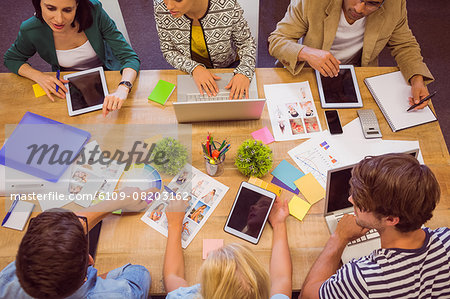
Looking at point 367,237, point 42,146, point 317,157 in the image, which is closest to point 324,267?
point 367,237

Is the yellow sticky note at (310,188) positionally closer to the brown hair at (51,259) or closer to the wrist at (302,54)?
the wrist at (302,54)

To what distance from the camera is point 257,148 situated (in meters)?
1.36

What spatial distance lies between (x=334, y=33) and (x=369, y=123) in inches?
21.4

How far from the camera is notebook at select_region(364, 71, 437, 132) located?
1.55 metres

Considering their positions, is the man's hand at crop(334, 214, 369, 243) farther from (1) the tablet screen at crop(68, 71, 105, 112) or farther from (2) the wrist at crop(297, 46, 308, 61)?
(1) the tablet screen at crop(68, 71, 105, 112)

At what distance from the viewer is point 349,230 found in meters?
1.26

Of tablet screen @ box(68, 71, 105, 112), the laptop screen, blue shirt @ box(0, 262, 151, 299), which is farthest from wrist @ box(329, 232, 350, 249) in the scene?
tablet screen @ box(68, 71, 105, 112)

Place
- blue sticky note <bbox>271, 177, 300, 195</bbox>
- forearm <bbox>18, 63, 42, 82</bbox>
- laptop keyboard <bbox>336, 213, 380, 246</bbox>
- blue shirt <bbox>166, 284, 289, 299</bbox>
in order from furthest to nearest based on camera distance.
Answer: forearm <bbox>18, 63, 42, 82</bbox>, blue sticky note <bbox>271, 177, 300, 195</bbox>, laptop keyboard <bbox>336, 213, 380, 246</bbox>, blue shirt <bbox>166, 284, 289, 299</bbox>

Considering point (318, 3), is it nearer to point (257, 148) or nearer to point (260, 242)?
point (257, 148)

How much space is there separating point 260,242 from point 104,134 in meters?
0.88

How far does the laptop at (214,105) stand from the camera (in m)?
1.34

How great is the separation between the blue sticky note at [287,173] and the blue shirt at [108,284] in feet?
2.23

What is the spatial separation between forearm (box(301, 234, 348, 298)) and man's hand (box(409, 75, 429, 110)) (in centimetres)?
82

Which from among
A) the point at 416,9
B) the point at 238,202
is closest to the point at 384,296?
the point at 238,202
